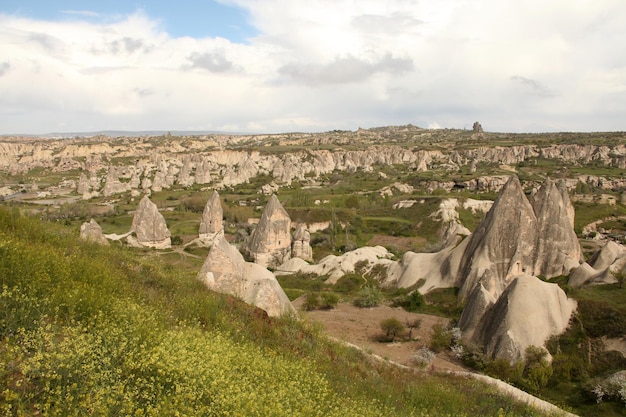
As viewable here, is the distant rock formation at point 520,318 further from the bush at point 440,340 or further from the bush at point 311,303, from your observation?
the bush at point 311,303

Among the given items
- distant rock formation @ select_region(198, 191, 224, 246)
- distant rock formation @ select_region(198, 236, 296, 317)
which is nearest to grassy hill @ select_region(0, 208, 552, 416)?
distant rock formation @ select_region(198, 236, 296, 317)

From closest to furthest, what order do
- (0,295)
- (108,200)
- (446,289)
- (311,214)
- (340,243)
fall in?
(0,295) < (446,289) < (340,243) < (311,214) < (108,200)

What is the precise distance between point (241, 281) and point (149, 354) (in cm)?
1430

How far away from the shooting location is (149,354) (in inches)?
234

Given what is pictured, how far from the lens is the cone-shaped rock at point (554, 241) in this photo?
2955 cm

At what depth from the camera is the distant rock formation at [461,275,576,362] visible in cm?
1875

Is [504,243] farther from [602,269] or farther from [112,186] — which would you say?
[112,186]

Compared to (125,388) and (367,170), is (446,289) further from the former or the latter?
(367,170)

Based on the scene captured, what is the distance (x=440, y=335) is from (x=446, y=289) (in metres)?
7.83

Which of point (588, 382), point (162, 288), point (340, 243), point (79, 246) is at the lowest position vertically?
point (340, 243)

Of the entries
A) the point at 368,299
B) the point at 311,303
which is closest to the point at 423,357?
the point at 368,299

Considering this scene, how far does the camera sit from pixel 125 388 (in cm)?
540

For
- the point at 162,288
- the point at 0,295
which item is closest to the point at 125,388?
the point at 0,295

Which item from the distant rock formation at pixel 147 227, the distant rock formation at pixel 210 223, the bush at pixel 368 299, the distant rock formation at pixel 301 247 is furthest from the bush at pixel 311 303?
the distant rock formation at pixel 210 223
